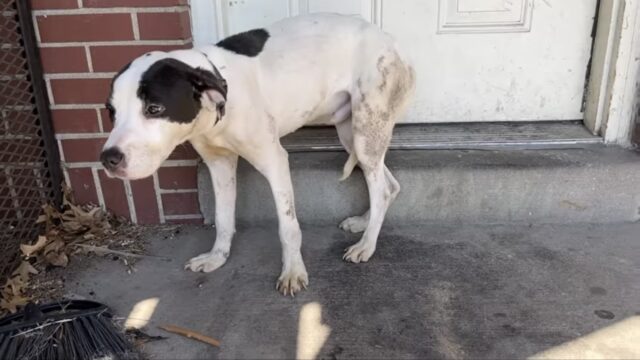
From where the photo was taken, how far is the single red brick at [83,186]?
3.03 m

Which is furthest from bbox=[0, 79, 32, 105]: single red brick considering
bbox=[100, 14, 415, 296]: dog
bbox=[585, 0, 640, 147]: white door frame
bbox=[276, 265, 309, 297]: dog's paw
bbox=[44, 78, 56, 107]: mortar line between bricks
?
bbox=[585, 0, 640, 147]: white door frame

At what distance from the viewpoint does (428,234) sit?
9.83 ft

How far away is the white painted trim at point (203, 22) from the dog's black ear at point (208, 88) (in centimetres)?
98

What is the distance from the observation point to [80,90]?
2.88m

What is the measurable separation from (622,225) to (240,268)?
6.39 feet

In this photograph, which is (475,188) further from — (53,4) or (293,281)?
(53,4)

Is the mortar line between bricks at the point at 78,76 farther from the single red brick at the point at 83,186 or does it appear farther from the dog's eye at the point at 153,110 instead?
the dog's eye at the point at 153,110

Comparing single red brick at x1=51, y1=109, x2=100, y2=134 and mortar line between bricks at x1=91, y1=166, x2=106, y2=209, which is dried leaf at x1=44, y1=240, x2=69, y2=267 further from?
single red brick at x1=51, y1=109, x2=100, y2=134

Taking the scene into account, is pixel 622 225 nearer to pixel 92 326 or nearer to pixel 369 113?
pixel 369 113

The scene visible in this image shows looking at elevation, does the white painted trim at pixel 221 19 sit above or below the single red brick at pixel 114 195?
above

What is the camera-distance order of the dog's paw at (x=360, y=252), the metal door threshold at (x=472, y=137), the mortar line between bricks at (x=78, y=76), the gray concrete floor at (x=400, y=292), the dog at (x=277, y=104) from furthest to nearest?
the metal door threshold at (x=472, y=137), the mortar line between bricks at (x=78, y=76), the dog's paw at (x=360, y=252), the gray concrete floor at (x=400, y=292), the dog at (x=277, y=104)

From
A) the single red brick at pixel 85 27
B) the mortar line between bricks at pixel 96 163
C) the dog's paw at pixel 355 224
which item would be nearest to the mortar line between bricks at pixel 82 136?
the mortar line between bricks at pixel 96 163

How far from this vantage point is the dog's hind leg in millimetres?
2629

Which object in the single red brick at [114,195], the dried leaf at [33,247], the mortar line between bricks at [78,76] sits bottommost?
the dried leaf at [33,247]
